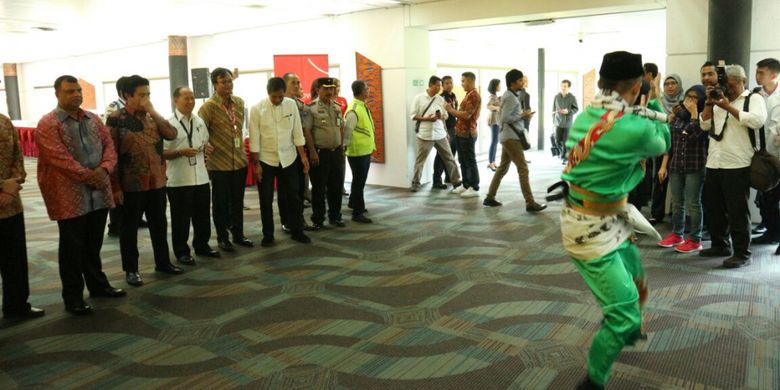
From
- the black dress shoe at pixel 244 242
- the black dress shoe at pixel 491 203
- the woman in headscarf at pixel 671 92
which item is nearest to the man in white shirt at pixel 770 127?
the woman in headscarf at pixel 671 92

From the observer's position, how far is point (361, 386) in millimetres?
2785

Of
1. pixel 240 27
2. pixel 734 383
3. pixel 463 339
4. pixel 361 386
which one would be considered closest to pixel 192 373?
pixel 361 386

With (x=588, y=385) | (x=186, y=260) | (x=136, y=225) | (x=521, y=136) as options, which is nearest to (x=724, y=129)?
(x=521, y=136)

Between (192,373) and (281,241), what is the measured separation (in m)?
2.79

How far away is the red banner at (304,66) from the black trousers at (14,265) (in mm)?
5033

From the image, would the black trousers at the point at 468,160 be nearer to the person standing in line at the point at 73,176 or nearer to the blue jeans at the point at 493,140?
the blue jeans at the point at 493,140

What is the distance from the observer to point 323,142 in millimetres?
5906

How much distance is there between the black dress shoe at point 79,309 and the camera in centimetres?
386

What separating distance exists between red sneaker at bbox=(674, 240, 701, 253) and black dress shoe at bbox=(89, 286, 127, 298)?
4.46 meters

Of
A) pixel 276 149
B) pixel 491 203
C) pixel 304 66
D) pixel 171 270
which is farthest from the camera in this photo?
pixel 304 66

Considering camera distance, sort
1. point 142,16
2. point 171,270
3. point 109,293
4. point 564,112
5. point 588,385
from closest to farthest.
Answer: point 588,385 → point 109,293 → point 171,270 → point 142,16 → point 564,112

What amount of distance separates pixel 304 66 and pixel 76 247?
522cm

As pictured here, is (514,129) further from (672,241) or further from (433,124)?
(672,241)

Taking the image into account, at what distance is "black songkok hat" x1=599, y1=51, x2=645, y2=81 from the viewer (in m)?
2.31
